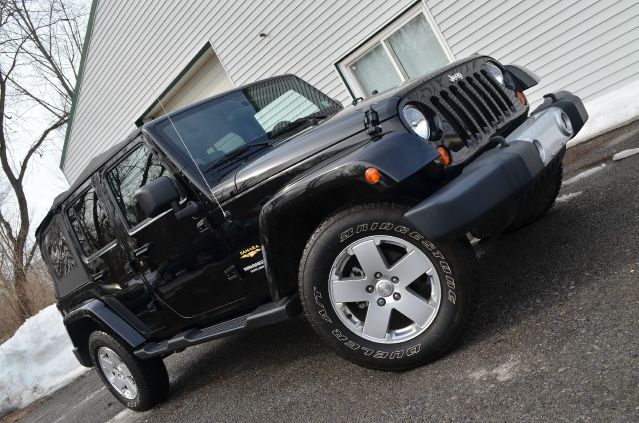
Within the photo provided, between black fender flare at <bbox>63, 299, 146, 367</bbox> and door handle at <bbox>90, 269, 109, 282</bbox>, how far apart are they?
17 cm

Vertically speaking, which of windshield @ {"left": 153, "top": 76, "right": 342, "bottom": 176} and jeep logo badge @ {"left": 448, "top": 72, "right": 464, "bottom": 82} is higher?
windshield @ {"left": 153, "top": 76, "right": 342, "bottom": 176}

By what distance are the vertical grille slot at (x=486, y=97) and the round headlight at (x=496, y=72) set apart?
13.1 inches

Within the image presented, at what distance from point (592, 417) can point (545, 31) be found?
6.41 m

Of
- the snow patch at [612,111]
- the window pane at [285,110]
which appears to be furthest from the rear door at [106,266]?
the snow patch at [612,111]

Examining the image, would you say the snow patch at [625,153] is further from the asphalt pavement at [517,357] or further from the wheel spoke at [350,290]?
the wheel spoke at [350,290]

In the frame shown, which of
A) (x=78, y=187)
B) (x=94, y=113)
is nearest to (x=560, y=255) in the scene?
(x=78, y=187)

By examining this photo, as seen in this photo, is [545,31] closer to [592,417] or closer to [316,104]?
[316,104]

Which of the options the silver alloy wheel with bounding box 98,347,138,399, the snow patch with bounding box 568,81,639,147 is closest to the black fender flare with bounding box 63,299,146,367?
the silver alloy wheel with bounding box 98,347,138,399

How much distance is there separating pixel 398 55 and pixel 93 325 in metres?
6.09

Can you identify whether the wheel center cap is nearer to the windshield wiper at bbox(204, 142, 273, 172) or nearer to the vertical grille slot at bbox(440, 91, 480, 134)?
the vertical grille slot at bbox(440, 91, 480, 134)

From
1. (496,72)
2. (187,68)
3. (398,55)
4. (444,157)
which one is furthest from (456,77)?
(187,68)

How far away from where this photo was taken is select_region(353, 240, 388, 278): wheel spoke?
2.72 metres

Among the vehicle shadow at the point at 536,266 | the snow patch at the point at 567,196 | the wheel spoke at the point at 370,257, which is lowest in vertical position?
the snow patch at the point at 567,196

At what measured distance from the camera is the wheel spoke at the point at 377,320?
279 cm
